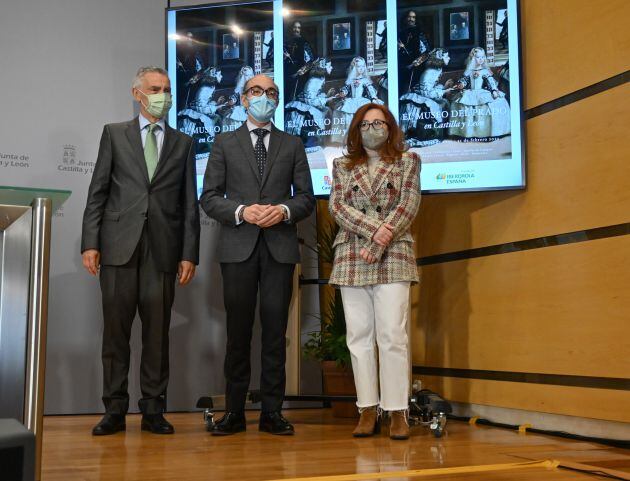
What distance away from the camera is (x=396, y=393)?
2.98m

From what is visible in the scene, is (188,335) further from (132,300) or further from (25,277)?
(25,277)

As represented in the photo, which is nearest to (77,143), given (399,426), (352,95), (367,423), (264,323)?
(352,95)

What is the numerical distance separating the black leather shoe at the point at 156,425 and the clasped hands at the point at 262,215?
2.87ft

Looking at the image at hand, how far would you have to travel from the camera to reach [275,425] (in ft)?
9.98

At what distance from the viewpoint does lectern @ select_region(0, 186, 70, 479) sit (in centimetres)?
169

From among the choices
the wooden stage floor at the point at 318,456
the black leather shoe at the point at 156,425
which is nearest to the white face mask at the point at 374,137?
the wooden stage floor at the point at 318,456

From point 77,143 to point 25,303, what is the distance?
248 cm

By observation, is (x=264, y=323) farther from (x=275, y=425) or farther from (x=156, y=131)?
(x=156, y=131)

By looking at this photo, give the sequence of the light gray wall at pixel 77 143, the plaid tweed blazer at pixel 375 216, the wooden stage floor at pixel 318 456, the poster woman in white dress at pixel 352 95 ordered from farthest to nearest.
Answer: the light gray wall at pixel 77 143, the poster woman in white dress at pixel 352 95, the plaid tweed blazer at pixel 375 216, the wooden stage floor at pixel 318 456

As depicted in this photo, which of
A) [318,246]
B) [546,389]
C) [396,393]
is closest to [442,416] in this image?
[396,393]

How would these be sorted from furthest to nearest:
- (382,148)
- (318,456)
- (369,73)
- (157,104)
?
(369,73) → (157,104) → (382,148) → (318,456)

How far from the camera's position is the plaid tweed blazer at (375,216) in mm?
3014

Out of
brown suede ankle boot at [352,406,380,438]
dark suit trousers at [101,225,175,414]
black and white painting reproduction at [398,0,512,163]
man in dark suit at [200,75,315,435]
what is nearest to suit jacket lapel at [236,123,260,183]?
man in dark suit at [200,75,315,435]

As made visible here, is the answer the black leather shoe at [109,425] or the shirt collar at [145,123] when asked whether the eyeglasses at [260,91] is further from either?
the black leather shoe at [109,425]
